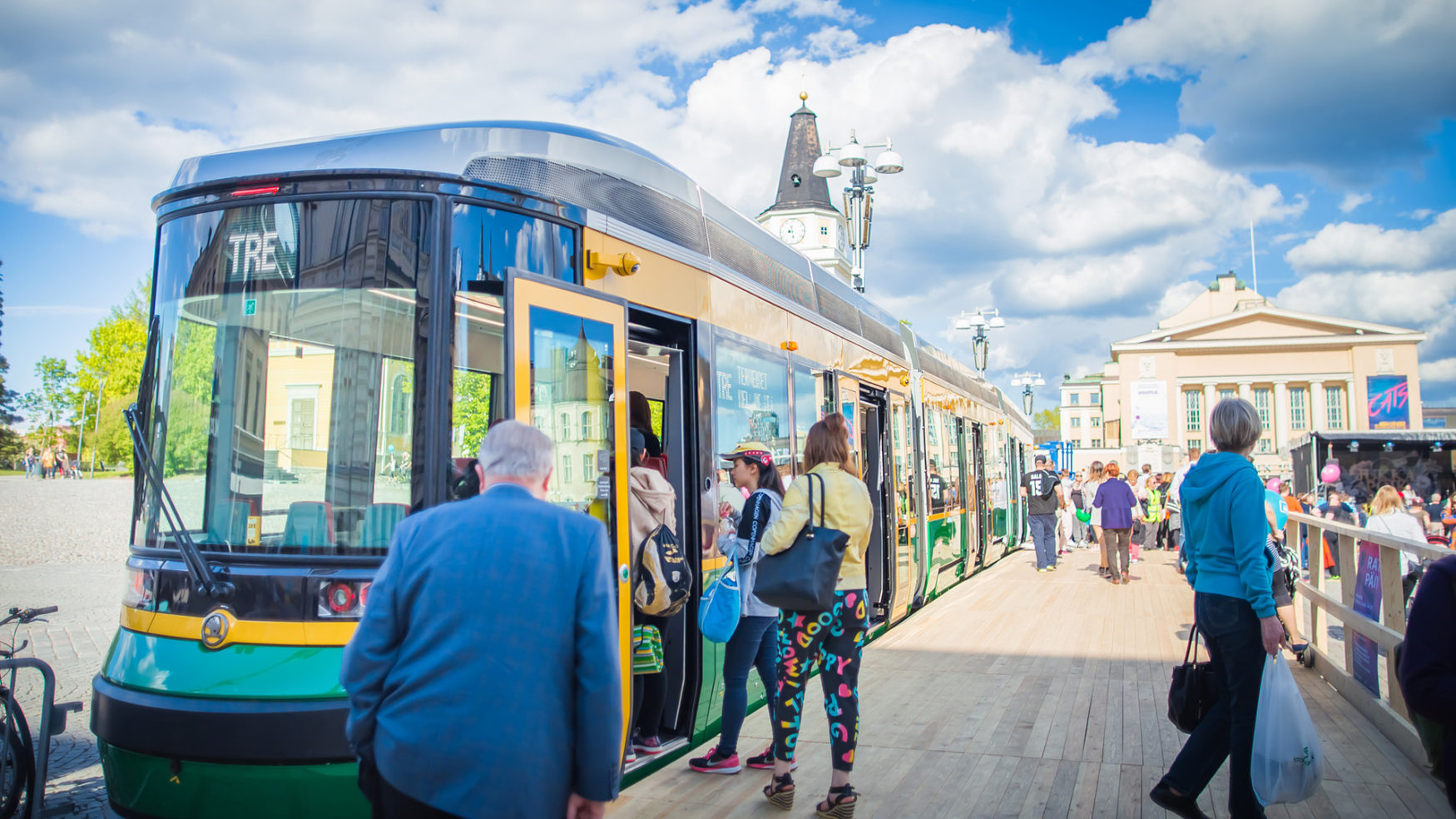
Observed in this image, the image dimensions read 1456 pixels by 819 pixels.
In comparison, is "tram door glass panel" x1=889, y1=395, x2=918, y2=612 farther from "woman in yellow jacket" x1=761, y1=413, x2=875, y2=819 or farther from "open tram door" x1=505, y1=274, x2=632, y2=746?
"open tram door" x1=505, y1=274, x2=632, y2=746

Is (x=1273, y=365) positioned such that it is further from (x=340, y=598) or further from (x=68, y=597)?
(x=340, y=598)

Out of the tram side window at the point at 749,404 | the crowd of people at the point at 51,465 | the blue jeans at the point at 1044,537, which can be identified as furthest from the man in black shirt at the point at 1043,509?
the crowd of people at the point at 51,465

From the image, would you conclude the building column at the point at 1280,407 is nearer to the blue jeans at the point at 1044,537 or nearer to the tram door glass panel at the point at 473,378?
the blue jeans at the point at 1044,537

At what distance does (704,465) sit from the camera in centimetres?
528

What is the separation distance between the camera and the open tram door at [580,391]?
12.8 ft

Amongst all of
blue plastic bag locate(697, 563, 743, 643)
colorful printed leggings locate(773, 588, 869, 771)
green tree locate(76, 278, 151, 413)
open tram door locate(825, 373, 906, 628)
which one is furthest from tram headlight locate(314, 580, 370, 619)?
green tree locate(76, 278, 151, 413)

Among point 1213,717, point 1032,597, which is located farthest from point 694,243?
point 1032,597

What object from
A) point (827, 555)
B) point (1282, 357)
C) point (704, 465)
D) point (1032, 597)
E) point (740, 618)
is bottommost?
point (1032, 597)

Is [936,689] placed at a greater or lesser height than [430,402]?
lesser

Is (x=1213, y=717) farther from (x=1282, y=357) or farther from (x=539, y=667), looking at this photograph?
(x=1282, y=357)

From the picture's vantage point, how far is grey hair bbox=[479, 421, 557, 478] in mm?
2445

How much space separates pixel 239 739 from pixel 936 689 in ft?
15.8

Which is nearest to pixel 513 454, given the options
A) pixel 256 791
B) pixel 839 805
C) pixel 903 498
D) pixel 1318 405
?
pixel 256 791

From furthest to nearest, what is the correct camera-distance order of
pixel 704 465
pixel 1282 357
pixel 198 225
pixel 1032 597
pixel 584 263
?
pixel 1282 357, pixel 1032 597, pixel 704 465, pixel 584 263, pixel 198 225
